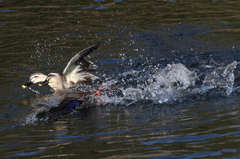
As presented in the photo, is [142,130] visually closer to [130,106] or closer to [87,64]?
[130,106]

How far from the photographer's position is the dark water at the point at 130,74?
16.4 feet

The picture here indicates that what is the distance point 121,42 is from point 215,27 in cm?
286

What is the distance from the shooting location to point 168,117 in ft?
19.5

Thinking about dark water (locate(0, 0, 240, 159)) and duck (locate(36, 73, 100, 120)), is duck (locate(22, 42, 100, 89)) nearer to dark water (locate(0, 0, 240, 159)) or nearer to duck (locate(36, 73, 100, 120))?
Result: duck (locate(36, 73, 100, 120))

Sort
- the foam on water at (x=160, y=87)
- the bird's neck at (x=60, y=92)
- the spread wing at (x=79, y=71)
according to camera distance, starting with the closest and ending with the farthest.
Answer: the foam on water at (x=160, y=87), the bird's neck at (x=60, y=92), the spread wing at (x=79, y=71)

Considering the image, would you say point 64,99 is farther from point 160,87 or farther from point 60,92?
point 160,87

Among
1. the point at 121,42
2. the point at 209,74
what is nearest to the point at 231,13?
the point at 121,42

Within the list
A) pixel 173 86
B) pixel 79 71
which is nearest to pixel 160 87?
pixel 173 86

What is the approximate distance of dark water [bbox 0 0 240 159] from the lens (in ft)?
16.4

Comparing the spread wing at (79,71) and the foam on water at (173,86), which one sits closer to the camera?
the foam on water at (173,86)

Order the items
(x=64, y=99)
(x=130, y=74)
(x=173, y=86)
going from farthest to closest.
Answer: (x=130, y=74) < (x=173, y=86) < (x=64, y=99)

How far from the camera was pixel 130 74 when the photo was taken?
8938mm

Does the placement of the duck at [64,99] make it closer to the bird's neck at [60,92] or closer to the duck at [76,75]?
the bird's neck at [60,92]

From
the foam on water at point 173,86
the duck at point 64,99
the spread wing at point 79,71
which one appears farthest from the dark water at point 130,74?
the spread wing at point 79,71
